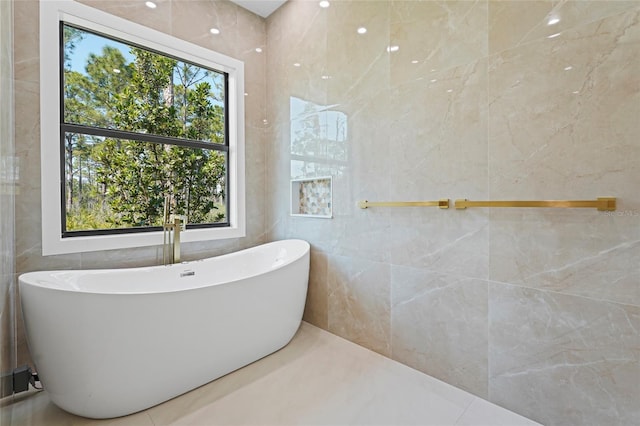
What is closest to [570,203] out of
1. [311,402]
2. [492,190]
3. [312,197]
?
[492,190]

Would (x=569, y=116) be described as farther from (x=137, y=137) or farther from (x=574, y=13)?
(x=137, y=137)

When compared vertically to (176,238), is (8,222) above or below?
above

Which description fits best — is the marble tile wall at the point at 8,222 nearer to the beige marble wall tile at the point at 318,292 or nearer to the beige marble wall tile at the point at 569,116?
the beige marble wall tile at the point at 318,292

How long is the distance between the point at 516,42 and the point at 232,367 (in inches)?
90.7

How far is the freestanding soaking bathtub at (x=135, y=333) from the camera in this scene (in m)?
1.29

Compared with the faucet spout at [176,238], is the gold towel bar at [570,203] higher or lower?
higher

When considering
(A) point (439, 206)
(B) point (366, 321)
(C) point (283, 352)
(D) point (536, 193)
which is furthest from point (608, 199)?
(C) point (283, 352)

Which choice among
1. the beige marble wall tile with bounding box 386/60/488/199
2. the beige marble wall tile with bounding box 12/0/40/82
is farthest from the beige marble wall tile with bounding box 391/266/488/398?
the beige marble wall tile with bounding box 12/0/40/82

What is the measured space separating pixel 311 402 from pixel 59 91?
7.88 ft

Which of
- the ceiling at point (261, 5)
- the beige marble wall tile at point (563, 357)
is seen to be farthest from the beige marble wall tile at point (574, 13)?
the ceiling at point (261, 5)

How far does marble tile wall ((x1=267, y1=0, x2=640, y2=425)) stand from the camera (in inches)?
46.3

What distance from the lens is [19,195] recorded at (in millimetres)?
1725

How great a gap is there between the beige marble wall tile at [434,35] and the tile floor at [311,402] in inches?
70.1

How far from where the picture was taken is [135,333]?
137 cm
